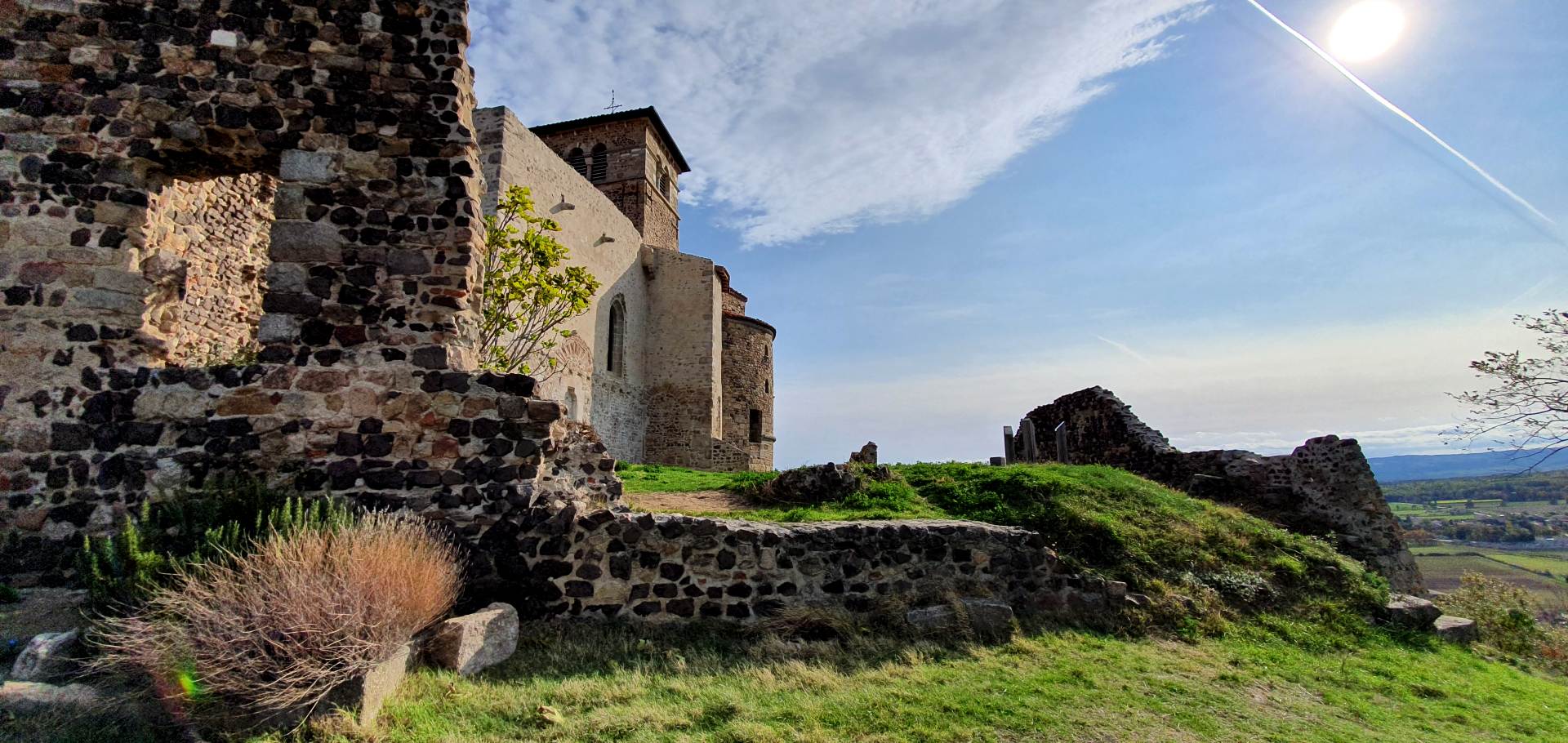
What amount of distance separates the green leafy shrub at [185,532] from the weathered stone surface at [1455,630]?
37.7ft

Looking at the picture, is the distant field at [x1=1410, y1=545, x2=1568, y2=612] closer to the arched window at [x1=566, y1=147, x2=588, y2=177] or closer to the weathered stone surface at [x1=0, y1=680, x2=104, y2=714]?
the weathered stone surface at [x1=0, y1=680, x2=104, y2=714]

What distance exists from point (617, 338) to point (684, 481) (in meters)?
10.2

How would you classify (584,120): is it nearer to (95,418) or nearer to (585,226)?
(585,226)

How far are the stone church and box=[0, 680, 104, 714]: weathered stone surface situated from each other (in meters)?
12.7

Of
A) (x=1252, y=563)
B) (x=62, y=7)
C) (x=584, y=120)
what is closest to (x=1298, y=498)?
(x=1252, y=563)

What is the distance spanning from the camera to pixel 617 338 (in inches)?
930

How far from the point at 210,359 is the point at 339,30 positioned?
5.51 meters

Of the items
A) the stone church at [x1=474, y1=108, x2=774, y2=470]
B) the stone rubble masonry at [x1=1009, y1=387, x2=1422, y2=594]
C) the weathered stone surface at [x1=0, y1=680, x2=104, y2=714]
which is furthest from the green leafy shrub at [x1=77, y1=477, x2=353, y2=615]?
the stone rubble masonry at [x1=1009, y1=387, x2=1422, y2=594]

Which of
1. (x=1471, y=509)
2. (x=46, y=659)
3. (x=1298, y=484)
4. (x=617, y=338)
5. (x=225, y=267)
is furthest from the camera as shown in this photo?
(x=1471, y=509)

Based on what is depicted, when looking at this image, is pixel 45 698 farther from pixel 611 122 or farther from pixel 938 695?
pixel 611 122

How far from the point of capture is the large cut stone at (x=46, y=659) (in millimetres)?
4059

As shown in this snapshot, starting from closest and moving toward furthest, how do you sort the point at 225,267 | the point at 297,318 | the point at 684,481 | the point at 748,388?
the point at 297,318 < the point at 225,267 < the point at 684,481 < the point at 748,388

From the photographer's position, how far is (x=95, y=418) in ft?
18.9

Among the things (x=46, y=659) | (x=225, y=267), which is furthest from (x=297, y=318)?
(x=225, y=267)
